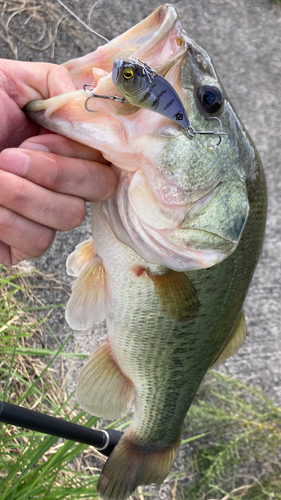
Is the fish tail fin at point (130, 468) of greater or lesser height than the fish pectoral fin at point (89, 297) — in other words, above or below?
below

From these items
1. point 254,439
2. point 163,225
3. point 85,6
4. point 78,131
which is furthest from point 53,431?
point 85,6

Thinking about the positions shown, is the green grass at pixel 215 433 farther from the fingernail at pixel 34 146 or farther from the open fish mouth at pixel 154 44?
the open fish mouth at pixel 154 44

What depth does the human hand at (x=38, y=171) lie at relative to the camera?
80 centimetres

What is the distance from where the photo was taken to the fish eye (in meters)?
0.80

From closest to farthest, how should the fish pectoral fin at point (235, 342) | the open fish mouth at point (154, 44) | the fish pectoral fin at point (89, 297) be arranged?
Result: the open fish mouth at point (154, 44) → the fish pectoral fin at point (89, 297) → the fish pectoral fin at point (235, 342)

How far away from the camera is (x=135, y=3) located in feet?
9.48

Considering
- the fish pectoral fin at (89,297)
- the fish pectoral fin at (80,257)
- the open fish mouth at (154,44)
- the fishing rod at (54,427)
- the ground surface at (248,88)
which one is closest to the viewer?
the open fish mouth at (154,44)

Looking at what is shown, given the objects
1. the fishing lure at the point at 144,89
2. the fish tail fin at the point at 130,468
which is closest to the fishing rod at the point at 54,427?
the fish tail fin at the point at 130,468

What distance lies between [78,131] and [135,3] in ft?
8.34

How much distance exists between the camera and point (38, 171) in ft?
2.63

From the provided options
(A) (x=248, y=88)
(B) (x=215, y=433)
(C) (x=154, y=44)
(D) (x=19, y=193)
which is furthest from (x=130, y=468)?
(A) (x=248, y=88)

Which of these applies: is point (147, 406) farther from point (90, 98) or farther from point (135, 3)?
point (135, 3)

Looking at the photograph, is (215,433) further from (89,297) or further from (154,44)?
(154,44)

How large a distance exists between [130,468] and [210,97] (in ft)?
3.43
